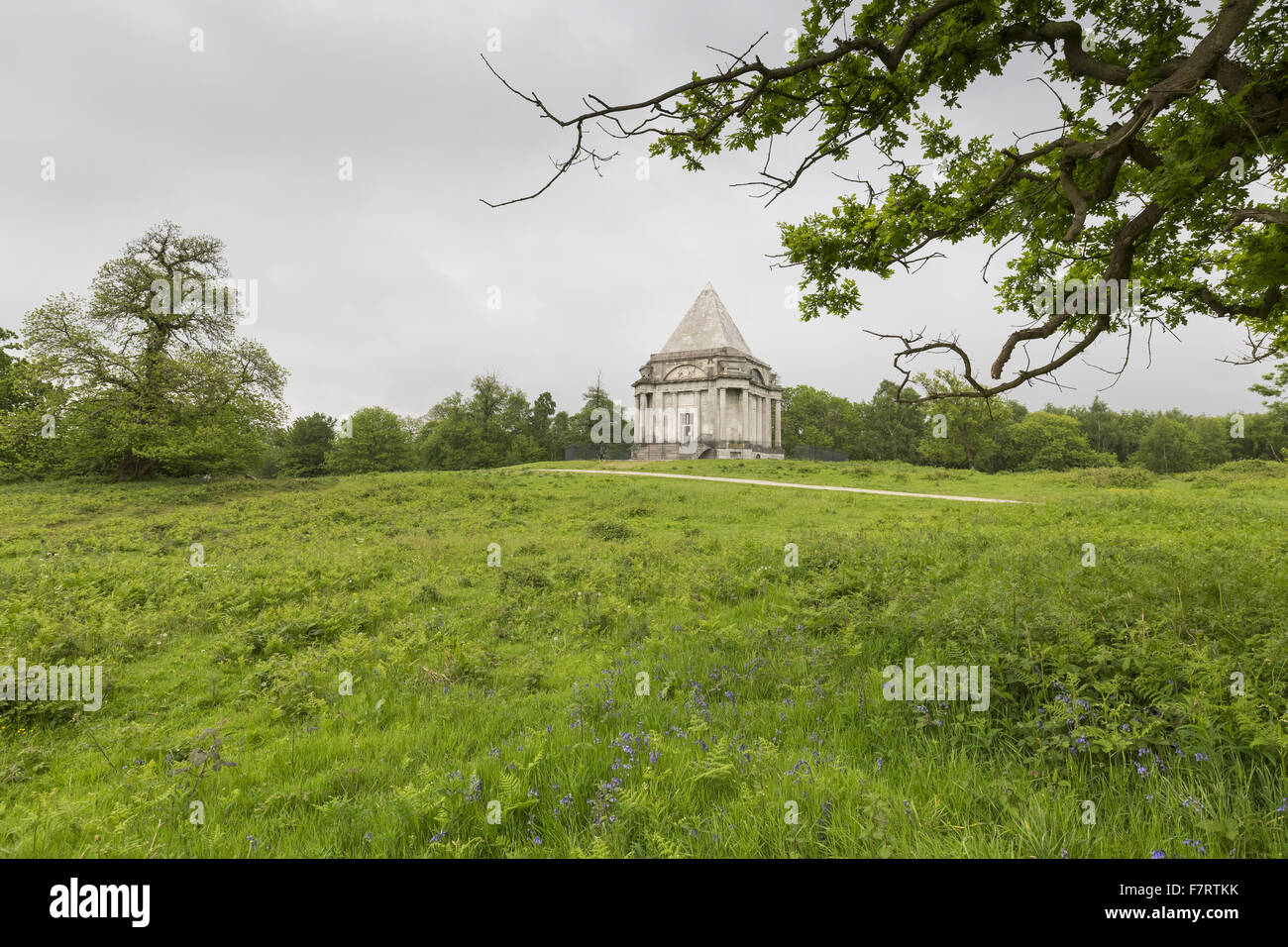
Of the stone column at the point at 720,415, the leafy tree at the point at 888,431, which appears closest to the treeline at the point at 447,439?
the stone column at the point at 720,415

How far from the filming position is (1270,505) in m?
19.7

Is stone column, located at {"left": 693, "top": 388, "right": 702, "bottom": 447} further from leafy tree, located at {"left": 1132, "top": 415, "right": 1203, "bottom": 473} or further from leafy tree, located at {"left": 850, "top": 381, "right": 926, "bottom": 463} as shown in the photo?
leafy tree, located at {"left": 1132, "top": 415, "right": 1203, "bottom": 473}

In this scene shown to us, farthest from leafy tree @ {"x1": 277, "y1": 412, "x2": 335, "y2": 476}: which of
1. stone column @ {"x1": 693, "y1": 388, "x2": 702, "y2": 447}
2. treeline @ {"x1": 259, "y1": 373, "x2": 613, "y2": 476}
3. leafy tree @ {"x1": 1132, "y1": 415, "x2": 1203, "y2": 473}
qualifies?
leafy tree @ {"x1": 1132, "y1": 415, "x2": 1203, "y2": 473}

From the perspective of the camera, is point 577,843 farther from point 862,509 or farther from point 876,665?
point 862,509

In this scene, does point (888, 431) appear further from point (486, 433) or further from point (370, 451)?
point (370, 451)

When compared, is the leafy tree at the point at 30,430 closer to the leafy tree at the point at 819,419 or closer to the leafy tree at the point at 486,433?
the leafy tree at the point at 486,433

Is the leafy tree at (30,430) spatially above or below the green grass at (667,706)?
above

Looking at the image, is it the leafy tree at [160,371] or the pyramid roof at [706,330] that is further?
the pyramid roof at [706,330]

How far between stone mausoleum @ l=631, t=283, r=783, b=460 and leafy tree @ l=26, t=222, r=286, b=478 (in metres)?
46.7

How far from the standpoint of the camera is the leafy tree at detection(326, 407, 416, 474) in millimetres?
63469

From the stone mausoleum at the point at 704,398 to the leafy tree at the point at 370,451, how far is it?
2915 cm

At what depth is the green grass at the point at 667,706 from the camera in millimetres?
3211

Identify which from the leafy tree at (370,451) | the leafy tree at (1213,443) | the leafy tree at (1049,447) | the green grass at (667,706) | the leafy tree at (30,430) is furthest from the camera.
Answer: the leafy tree at (1213,443)

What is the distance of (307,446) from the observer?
70.1 m
